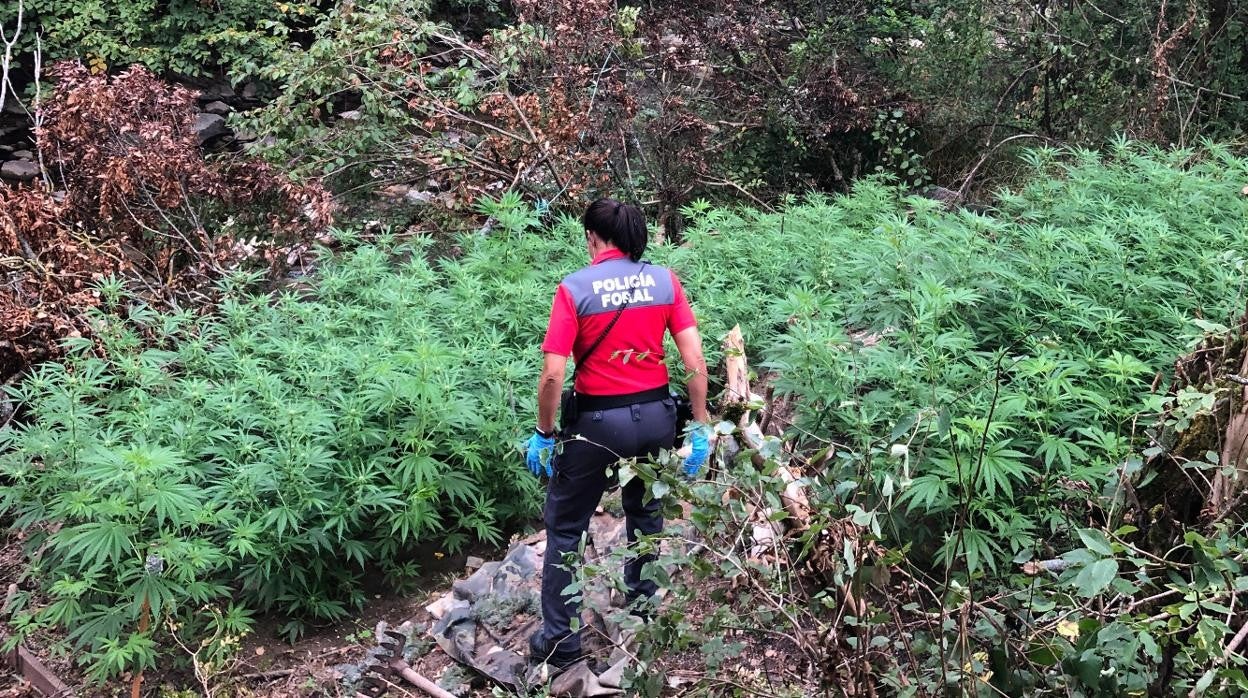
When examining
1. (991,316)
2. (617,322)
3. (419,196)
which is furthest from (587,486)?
(419,196)

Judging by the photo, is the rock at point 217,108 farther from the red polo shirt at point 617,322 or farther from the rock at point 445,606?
the red polo shirt at point 617,322

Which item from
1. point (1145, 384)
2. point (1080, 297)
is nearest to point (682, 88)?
point (1080, 297)

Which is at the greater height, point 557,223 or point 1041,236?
point 1041,236

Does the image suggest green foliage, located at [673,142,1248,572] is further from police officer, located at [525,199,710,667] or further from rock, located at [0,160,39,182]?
rock, located at [0,160,39,182]

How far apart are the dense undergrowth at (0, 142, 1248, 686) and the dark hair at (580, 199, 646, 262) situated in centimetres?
98

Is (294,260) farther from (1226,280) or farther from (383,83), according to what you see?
(1226,280)

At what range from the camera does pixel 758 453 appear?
2305 millimetres

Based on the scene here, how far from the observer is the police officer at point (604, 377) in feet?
11.7

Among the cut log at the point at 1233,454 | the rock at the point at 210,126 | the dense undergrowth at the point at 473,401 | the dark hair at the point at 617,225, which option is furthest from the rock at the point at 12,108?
the cut log at the point at 1233,454

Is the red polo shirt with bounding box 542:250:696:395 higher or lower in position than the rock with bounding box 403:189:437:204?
higher

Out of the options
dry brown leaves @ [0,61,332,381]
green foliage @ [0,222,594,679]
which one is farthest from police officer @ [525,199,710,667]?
dry brown leaves @ [0,61,332,381]

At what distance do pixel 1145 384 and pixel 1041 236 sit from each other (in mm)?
1486

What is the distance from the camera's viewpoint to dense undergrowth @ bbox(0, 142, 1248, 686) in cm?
394

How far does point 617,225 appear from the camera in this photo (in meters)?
3.61
